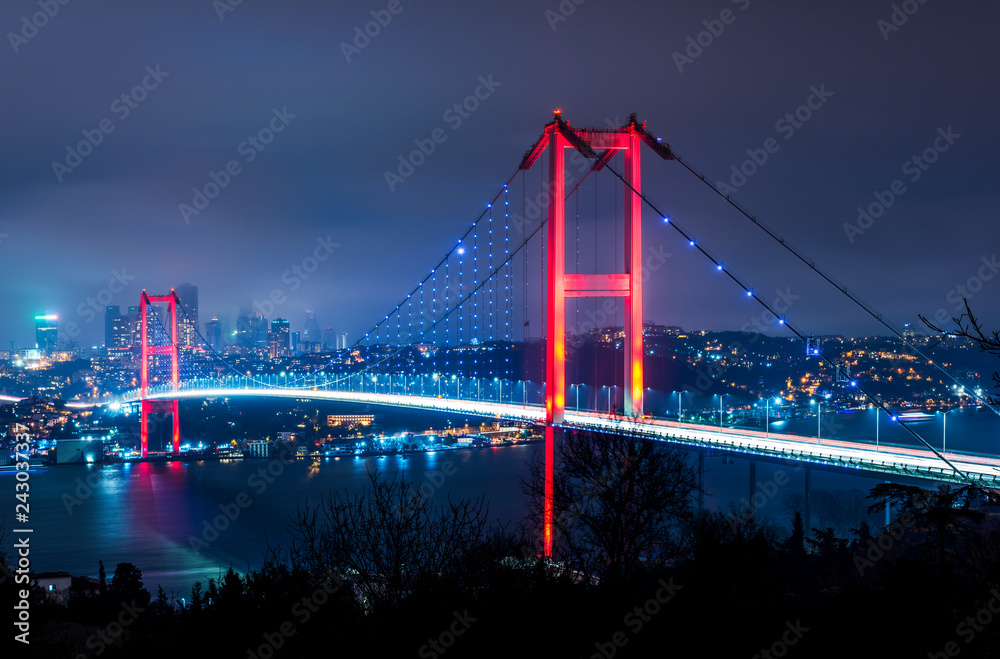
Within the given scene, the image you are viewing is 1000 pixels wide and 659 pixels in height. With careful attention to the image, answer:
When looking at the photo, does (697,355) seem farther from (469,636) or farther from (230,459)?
(469,636)

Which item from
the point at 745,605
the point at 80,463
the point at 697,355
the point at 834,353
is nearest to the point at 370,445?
the point at 80,463

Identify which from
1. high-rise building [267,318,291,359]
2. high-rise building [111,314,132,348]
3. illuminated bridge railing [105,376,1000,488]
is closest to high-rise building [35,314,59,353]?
high-rise building [111,314,132,348]

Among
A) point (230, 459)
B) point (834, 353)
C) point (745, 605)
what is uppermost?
point (834, 353)

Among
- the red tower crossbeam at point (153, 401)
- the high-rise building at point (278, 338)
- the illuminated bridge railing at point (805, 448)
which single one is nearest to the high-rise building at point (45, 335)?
the high-rise building at point (278, 338)

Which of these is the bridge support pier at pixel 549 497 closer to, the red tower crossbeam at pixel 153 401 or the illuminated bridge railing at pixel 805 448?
the illuminated bridge railing at pixel 805 448

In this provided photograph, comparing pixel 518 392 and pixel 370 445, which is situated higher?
pixel 518 392

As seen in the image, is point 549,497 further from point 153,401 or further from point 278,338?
point 278,338

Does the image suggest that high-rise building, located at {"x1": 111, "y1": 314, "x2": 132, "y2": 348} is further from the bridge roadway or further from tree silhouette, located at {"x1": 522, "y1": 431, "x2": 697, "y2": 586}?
tree silhouette, located at {"x1": 522, "y1": 431, "x2": 697, "y2": 586}
